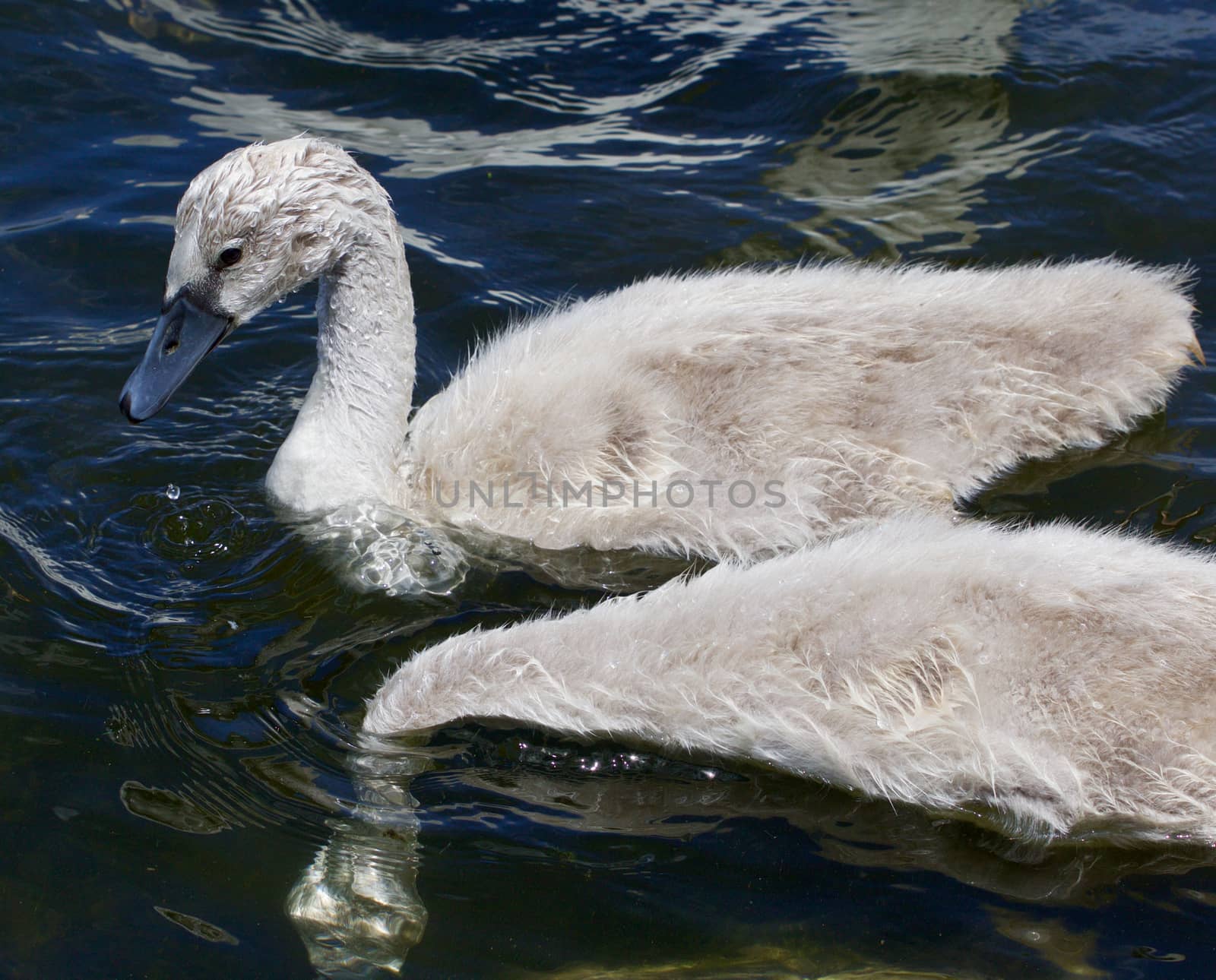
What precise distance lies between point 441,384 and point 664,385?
140cm

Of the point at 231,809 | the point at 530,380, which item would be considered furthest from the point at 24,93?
→ the point at 231,809

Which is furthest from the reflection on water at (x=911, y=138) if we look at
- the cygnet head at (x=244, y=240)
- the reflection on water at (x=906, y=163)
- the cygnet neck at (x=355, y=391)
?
the cygnet head at (x=244, y=240)

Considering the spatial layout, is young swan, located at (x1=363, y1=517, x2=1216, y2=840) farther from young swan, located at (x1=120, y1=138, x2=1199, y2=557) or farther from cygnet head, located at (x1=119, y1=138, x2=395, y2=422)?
cygnet head, located at (x1=119, y1=138, x2=395, y2=422)

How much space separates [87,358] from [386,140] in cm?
222

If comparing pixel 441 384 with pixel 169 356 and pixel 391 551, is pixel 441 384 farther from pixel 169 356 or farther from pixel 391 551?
pixel 169 356

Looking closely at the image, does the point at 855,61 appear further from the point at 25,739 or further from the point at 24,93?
the point at 25,739

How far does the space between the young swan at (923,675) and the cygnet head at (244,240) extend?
53.1 inches

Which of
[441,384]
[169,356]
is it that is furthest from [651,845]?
[441,384]

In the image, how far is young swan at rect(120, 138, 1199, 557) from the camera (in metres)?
4.20

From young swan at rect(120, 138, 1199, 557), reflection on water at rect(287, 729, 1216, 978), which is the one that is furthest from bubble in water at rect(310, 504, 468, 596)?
reflection on water at rect(287, 729, 1216, 978)

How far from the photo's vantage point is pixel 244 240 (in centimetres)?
409

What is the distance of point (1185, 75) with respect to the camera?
6711 mm

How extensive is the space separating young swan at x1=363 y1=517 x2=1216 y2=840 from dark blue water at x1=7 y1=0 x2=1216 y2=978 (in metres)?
0.18

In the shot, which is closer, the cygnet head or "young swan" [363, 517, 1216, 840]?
"young swan" [363, 517, 1216, 840]
